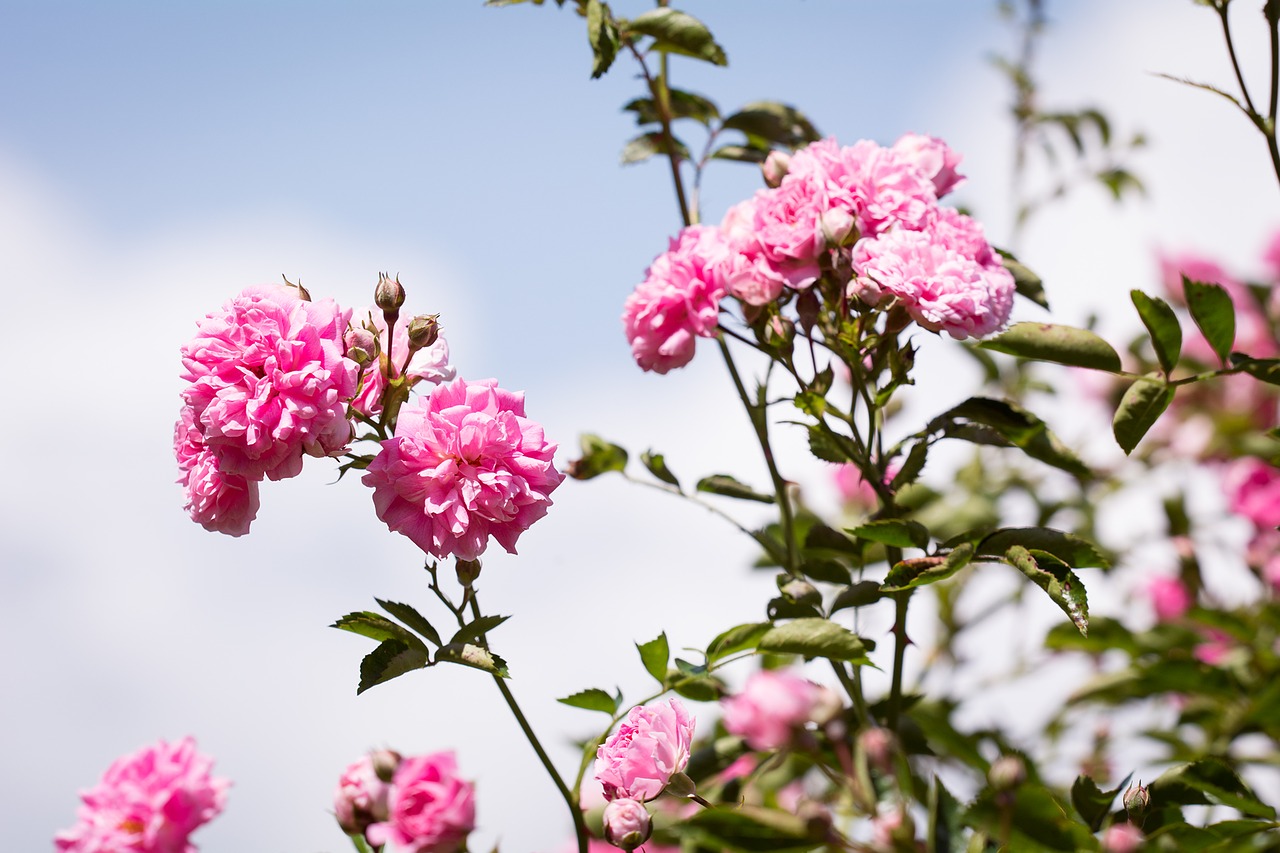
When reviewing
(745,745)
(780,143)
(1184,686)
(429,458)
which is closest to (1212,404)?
(1184,686)

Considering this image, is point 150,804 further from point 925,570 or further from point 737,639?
point 925,570

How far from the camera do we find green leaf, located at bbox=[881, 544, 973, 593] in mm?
1556

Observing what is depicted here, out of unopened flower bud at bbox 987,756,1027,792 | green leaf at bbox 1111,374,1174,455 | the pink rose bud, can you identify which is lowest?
the pink rose bud

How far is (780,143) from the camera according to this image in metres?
2.20

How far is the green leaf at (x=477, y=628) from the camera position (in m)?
1.46

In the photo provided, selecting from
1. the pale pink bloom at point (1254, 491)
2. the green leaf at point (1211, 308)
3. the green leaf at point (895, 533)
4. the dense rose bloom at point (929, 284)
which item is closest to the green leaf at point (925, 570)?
the green leaf at point (895, 533)

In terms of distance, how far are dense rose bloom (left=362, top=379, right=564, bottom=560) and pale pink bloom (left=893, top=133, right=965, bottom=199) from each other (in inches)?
31.7

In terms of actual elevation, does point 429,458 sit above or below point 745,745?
above

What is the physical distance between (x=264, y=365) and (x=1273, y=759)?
2.41 meters

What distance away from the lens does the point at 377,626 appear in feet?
4.86

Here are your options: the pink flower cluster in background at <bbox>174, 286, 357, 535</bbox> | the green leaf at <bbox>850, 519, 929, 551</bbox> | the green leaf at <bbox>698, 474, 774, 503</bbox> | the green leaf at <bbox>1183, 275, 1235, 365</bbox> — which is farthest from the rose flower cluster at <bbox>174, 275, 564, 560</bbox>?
the green leaf at <bbox>1183, 275, 1235, 365</bbox>

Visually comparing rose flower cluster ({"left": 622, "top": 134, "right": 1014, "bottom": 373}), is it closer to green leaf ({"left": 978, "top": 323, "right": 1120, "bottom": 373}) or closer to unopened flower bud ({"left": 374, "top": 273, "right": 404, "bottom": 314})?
green leaf ({"left": 978, "top": 323, "right": 1120, "bottom": 373})

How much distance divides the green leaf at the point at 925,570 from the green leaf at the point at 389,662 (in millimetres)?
640

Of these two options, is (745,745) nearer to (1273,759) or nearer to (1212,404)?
(1273,759)
